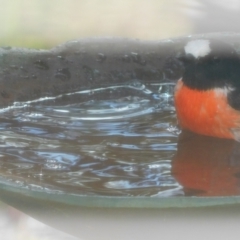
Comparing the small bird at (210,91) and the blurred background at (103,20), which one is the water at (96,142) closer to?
the small bird at (210,91)

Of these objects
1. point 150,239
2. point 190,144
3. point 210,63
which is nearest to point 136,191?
point 150,239

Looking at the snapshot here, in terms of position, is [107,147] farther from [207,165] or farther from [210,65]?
[210,65]

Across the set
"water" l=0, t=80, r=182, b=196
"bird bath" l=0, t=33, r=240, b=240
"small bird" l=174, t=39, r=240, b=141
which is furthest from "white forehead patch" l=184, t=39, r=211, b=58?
"water" l=0, t=80, r=182, b=196

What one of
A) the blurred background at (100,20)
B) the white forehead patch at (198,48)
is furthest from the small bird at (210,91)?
the blurred background at (100,20)

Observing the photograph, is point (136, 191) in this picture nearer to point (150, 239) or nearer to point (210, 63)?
point (150, 239)

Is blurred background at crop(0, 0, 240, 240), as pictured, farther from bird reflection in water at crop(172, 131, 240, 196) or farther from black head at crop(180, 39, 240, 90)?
bird reflection in water at crop(172, 131, 240, 196)
